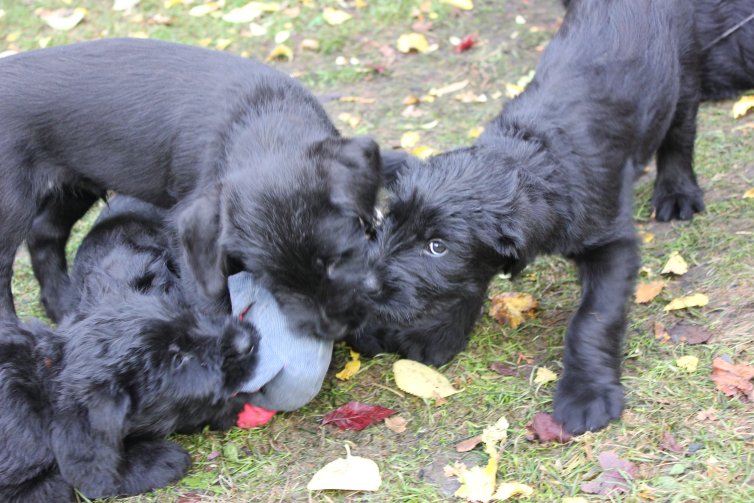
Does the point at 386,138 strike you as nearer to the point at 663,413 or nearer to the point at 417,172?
the point at 417,172

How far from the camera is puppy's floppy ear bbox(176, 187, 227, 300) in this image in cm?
346

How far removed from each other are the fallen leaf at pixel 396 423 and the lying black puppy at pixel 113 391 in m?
0.63

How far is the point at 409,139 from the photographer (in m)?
5.87

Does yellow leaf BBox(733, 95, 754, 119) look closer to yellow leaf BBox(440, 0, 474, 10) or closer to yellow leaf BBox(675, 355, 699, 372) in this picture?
yellow leaf BBox(675, 355, 699, 372)

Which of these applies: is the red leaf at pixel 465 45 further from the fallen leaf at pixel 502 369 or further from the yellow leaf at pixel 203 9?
the fallen leaf at pixel 502 369

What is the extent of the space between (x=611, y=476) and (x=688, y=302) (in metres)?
1.17

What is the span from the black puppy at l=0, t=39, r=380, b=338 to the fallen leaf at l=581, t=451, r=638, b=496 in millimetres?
1103

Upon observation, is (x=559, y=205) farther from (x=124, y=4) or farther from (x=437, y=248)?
(x=124, y=4)

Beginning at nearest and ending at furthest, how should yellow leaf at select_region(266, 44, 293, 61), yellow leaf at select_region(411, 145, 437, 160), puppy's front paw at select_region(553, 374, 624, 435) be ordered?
puppy's front paw at select_region(553, 374, 624, 435) < yellow leaf at select_region(411, 145, 437, 160) < yellow leaf at select_region(266, 44, 293, 61)

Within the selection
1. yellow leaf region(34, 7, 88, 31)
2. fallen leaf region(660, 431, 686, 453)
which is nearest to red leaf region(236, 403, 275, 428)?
fallen leaf region(660, 431, 686, 453)

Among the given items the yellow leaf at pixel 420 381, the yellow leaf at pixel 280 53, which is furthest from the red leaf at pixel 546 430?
the yellow leaf at pixel 280 53

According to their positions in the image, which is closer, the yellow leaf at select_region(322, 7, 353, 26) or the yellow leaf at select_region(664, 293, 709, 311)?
the yellow leaf at select_region(664, 293, 709, 311)

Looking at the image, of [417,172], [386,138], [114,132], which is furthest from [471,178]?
[386,138]

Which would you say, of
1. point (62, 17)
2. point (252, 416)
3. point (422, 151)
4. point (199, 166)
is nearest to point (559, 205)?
point (252, 416)
